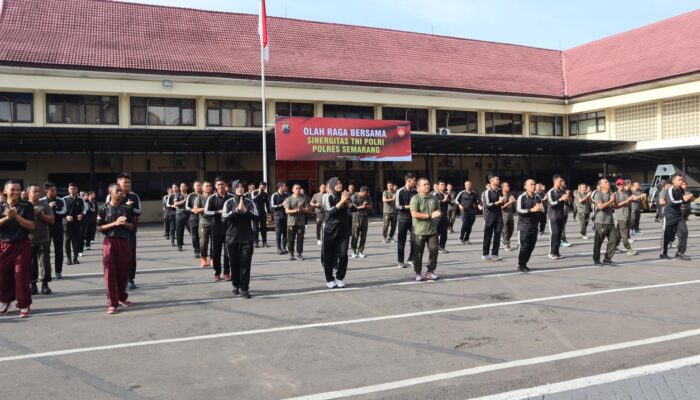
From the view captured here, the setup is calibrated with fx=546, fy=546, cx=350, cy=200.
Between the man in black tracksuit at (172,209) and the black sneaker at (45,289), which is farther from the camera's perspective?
the man in black tracksuit at (172,209)

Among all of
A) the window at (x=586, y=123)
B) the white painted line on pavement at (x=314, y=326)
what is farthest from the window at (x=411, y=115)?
the white painted line on pavement at (x=314, y=326)

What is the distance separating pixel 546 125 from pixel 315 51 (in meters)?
17.0

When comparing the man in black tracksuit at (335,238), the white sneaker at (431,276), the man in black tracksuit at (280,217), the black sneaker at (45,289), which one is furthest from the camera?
the man in black tracksuit at (280,217)

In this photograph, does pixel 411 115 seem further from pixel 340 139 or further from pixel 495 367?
pixel 495 367

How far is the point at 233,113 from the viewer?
96.2 ft

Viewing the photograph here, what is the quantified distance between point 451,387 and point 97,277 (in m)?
8.28

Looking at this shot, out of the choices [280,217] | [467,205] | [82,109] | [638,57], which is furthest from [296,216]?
[638,57]

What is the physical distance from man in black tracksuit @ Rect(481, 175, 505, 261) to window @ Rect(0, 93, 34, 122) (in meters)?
22.8

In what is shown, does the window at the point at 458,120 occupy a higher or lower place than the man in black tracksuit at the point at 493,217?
higher

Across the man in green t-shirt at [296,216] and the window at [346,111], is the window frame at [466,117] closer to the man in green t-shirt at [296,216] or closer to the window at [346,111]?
the window at [346,111]

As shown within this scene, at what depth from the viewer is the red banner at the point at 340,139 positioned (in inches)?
998

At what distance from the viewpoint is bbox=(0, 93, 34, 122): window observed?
25.4 m

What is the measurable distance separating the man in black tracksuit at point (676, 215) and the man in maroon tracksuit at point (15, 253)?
11.8m

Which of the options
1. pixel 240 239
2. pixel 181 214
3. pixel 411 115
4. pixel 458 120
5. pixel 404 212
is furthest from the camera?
pixel 458 120
